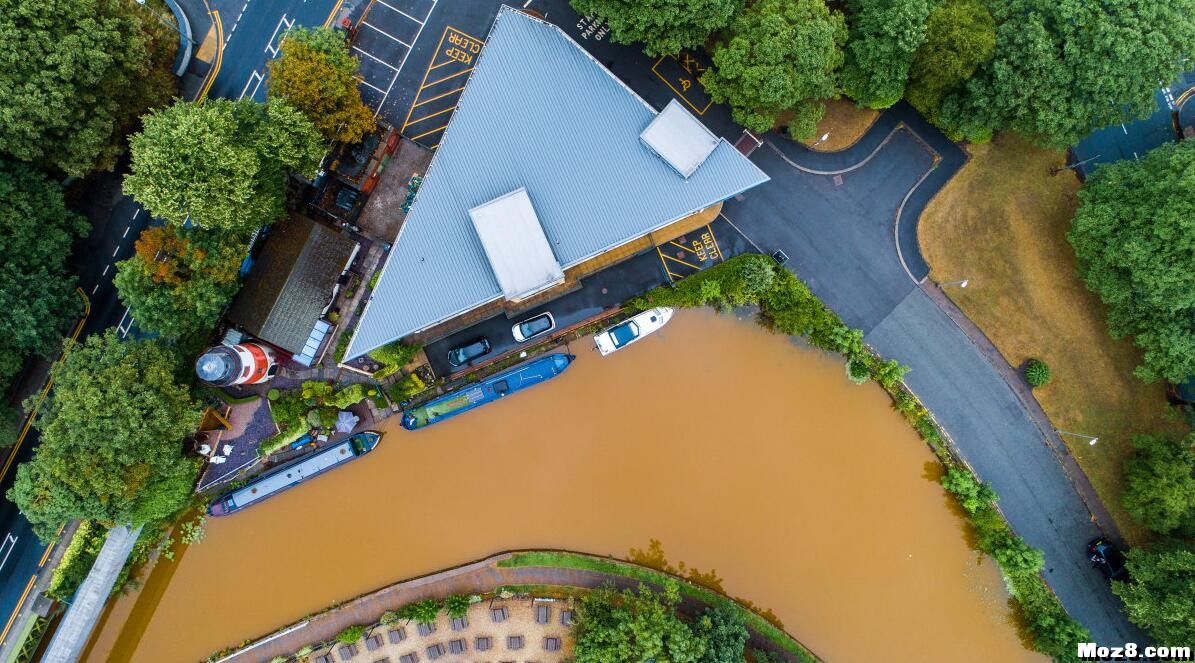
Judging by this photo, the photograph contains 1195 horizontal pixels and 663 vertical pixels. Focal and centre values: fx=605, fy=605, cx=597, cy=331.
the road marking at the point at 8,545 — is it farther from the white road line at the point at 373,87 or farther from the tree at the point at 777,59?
the tree at the point at 777,59

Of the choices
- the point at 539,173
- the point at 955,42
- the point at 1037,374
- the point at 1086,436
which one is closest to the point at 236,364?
the point at 539,173


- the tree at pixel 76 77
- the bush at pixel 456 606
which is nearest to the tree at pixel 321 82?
the tree at pixel 76 77

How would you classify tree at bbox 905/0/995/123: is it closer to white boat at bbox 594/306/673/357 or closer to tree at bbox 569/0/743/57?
tree at bbox 569/0/743/57

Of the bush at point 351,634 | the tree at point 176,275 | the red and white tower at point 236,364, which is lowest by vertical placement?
the bush at point 351,634

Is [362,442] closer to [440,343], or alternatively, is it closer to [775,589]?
[440,343]

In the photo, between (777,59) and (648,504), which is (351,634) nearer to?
(648,504)
